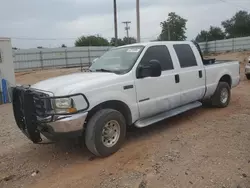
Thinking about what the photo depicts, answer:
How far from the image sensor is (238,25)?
70000 mm

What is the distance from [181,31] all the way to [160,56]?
61.2m

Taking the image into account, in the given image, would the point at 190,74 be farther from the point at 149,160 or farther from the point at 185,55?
the point at 149,160

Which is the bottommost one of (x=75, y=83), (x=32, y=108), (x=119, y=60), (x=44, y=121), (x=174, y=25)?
(x=44, y=121)

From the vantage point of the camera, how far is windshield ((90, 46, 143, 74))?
15.7ft

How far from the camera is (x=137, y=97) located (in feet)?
15.2

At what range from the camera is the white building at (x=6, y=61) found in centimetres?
1034

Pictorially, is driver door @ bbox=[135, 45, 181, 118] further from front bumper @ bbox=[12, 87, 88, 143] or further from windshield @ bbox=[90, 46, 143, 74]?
front bumper @ bbox=[12, 87, 88, 143]

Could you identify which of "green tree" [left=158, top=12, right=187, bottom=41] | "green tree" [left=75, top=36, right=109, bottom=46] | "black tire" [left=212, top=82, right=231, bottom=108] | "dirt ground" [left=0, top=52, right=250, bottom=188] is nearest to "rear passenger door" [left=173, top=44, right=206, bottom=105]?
"dirt ground" [left=0, top=52, right=250, bottom=188]

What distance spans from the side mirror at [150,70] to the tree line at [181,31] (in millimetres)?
48337

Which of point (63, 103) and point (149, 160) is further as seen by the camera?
point (149, 160)

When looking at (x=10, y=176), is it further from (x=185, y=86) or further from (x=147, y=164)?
(x=185, y=86)

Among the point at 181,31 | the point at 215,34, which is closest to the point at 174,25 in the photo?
the point at 181,31

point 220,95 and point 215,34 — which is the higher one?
point 215,34

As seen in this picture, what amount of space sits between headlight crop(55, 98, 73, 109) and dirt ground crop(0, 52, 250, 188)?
3.19ft
